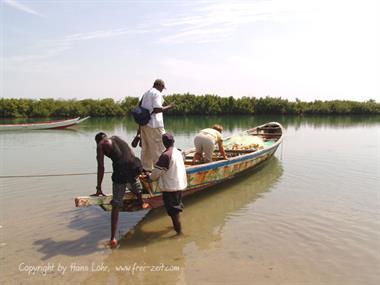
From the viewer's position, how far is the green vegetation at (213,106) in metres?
48.9

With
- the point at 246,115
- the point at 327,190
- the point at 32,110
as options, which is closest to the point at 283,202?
the point at 327,190

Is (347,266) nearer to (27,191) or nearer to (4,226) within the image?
(4,226)

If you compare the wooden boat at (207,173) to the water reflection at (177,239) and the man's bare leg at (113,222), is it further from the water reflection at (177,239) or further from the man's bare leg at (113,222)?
the water reflection at (177,239)

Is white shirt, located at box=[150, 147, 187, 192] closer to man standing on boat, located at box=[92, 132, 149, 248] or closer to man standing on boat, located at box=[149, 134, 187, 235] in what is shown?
man standing on boat, located at box=[149, 134, 187, 235]

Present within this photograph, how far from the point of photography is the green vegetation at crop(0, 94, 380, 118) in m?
48.9

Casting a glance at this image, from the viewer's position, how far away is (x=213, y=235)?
228 inches

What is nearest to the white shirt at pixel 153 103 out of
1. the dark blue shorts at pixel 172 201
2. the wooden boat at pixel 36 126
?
the dark blue shorts at pixel 172 201

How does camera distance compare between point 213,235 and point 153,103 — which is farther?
point 153,103

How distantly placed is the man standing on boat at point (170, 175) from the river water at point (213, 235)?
67 cm

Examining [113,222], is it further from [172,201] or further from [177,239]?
[177,239]

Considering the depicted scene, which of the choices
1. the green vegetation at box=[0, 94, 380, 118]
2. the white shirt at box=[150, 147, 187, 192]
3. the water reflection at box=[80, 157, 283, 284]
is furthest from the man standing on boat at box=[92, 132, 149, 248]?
the green vegetation at box=[0, 94, 380, 118]

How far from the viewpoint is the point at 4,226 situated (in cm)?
614

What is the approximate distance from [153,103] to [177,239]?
2528 mm

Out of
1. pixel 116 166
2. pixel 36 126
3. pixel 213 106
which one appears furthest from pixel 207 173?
pixel 213 106
